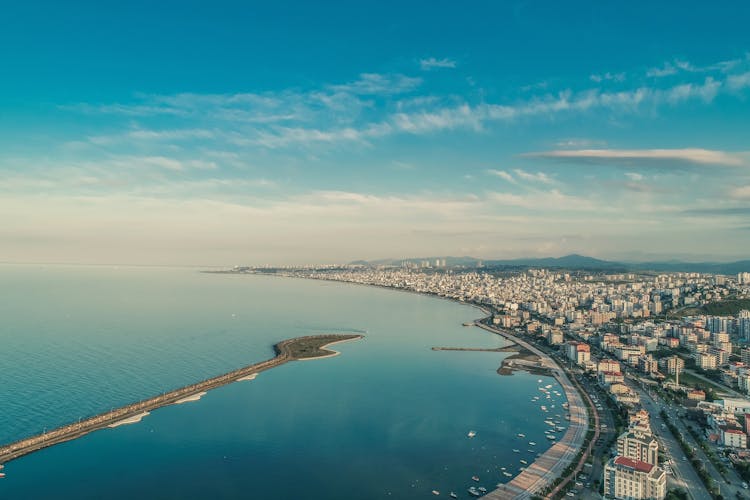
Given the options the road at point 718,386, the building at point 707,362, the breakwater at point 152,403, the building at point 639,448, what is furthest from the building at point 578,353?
the breakwater at point 152,403

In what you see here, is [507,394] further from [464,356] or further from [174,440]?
[174,440]

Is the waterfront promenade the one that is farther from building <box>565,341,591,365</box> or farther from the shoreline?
building <box>565,341,591,365</box>

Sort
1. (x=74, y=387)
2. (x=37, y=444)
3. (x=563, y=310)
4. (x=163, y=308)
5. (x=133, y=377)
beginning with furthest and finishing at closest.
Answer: (x=563, y=310) < (x=163, y=308) < (x=133, y=377) < (x=74, y=387) < (x=37, y=444)

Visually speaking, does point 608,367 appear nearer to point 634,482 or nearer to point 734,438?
point 734,438

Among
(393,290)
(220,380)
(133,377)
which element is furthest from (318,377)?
(393,290)

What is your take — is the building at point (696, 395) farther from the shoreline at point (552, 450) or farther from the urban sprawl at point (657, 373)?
the shoreline at point (552, 450)

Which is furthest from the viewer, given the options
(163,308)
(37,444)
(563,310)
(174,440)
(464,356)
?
(563,310)
